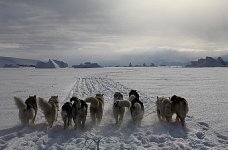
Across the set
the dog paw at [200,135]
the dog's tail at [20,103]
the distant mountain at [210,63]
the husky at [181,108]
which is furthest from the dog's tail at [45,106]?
the distant mountain at [210,63]

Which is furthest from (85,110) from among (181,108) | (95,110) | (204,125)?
(204,125)

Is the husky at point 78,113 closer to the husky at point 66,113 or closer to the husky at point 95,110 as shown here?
the husky at point 66,113

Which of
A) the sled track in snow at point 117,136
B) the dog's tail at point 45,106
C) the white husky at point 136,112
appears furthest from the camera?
the white husky at point 136,112

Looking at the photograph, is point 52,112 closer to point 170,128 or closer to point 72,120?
point 72,120

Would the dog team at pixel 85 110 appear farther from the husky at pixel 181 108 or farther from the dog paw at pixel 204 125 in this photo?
the dog paw at pixel 204 125

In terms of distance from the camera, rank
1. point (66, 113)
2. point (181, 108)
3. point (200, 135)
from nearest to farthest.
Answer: point (200, 135)
point (66, 113)
point (181, 108)

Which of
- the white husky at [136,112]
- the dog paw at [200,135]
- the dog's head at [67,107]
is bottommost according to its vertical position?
the dog paw at [200,135]

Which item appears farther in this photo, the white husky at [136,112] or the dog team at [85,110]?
the white husky at [136,112]

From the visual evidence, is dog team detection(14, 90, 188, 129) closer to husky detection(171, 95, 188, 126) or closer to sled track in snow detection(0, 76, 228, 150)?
husky detection(171, 95, 188, 126)

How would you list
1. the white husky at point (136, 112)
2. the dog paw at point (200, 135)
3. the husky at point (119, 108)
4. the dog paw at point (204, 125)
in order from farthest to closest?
the white husky at point (136, 112) < the husky at point (119, 108) < the dog paw at point (204, 125) < the dog paw at point (200, 135)

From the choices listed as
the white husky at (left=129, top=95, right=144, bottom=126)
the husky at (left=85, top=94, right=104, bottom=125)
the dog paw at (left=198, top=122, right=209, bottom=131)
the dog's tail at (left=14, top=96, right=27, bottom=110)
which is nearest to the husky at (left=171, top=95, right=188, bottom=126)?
the dog paw at (left=198, top=122, right=209, bottom=131)

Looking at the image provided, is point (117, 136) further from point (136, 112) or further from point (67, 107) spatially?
point (67, 107)

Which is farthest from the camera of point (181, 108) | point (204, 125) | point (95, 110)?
point (95, 110)

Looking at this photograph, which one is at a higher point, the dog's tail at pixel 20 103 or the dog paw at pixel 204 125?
the dog's tail at pixel 20 103
